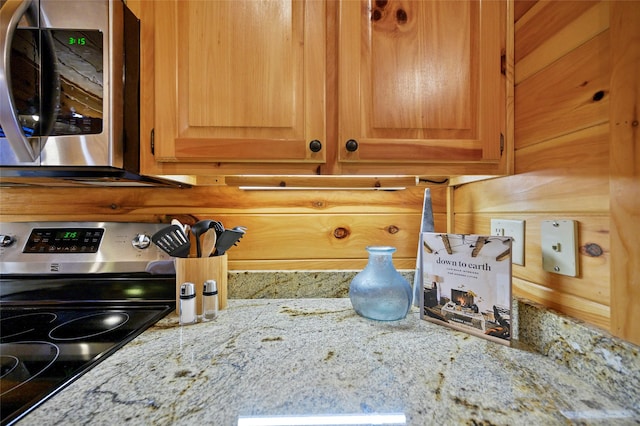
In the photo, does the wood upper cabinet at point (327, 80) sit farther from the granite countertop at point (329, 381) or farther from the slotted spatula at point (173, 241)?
the granite countertop at point (329, 381)

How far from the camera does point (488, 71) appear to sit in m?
0.70

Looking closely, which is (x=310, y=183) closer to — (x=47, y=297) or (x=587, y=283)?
(x=587, y=283)

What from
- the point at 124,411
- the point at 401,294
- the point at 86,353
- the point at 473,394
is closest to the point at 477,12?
the point at 401,294

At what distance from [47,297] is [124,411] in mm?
811

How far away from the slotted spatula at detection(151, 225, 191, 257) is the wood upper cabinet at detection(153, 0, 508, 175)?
8.8 inches

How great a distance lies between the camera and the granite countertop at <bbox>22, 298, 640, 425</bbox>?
43 cm

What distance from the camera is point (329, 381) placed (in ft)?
1.66

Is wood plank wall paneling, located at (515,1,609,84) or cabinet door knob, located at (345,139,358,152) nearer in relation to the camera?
wood plank wall paneling, located at (515,1,609,84)

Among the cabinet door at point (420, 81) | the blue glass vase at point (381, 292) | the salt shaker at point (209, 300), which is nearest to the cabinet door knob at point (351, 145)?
the cabinet door at point (420, 81)

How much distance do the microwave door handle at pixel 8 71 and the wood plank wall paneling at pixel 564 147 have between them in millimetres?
1312

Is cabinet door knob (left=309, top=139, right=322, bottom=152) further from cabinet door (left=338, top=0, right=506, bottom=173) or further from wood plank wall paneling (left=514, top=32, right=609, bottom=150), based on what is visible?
wood plank wall paneling (left=514, top=32, right=609, bottom=150)

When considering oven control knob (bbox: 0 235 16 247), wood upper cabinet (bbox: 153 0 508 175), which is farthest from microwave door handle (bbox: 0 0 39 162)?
oven control knob (bbox: 0 235 16 247)

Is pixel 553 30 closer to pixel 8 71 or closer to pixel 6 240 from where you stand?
pixel 8 71

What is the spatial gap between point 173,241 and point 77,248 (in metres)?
0.44
